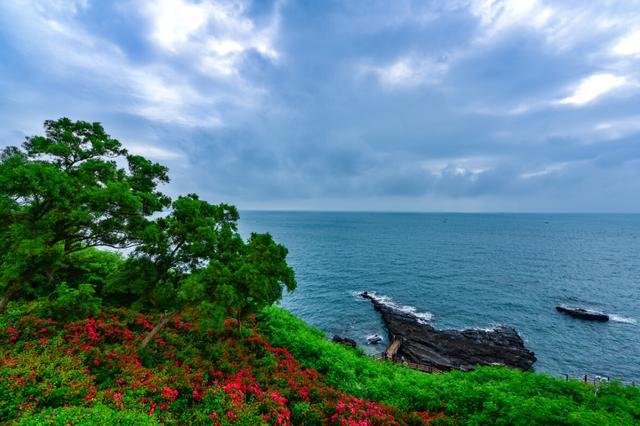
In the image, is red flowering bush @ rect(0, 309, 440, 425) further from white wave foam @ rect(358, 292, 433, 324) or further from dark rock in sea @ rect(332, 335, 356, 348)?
white wave foam @ rect(358, 292, 433, 324)

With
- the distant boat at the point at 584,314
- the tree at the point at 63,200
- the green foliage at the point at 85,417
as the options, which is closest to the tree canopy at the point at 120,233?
the tree at the point at 63,200

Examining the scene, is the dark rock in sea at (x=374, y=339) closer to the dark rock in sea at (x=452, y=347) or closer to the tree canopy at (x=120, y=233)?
the dark rock in sea at (x=452, y=347)

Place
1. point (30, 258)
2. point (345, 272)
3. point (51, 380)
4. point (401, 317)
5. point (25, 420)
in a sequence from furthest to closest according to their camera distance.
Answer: point (345, 272)
point (401, 317)
point (30, 258)
point (51, 380)
point (25, 420)

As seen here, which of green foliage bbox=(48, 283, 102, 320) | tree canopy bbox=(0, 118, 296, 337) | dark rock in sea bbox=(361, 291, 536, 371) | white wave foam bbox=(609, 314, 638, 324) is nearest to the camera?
tree canopy bbox=(0, 118, 296, 337)

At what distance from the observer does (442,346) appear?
36.8 m

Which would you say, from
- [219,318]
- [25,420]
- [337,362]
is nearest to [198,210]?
[219,318]

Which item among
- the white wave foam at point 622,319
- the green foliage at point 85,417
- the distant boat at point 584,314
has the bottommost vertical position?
the white wave foam at point 622,319

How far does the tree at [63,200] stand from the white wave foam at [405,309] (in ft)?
139

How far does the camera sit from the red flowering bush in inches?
413

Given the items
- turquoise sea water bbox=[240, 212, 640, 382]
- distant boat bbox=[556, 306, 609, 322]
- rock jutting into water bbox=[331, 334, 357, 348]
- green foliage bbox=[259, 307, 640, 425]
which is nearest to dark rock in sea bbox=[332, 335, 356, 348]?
rock jutting into water bbox=[331, 334, 357, 348]

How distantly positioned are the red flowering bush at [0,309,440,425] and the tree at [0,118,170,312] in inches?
160

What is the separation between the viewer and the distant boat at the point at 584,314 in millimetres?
46153

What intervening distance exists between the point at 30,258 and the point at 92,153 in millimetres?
6853

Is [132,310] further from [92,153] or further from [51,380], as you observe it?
[92,153]
